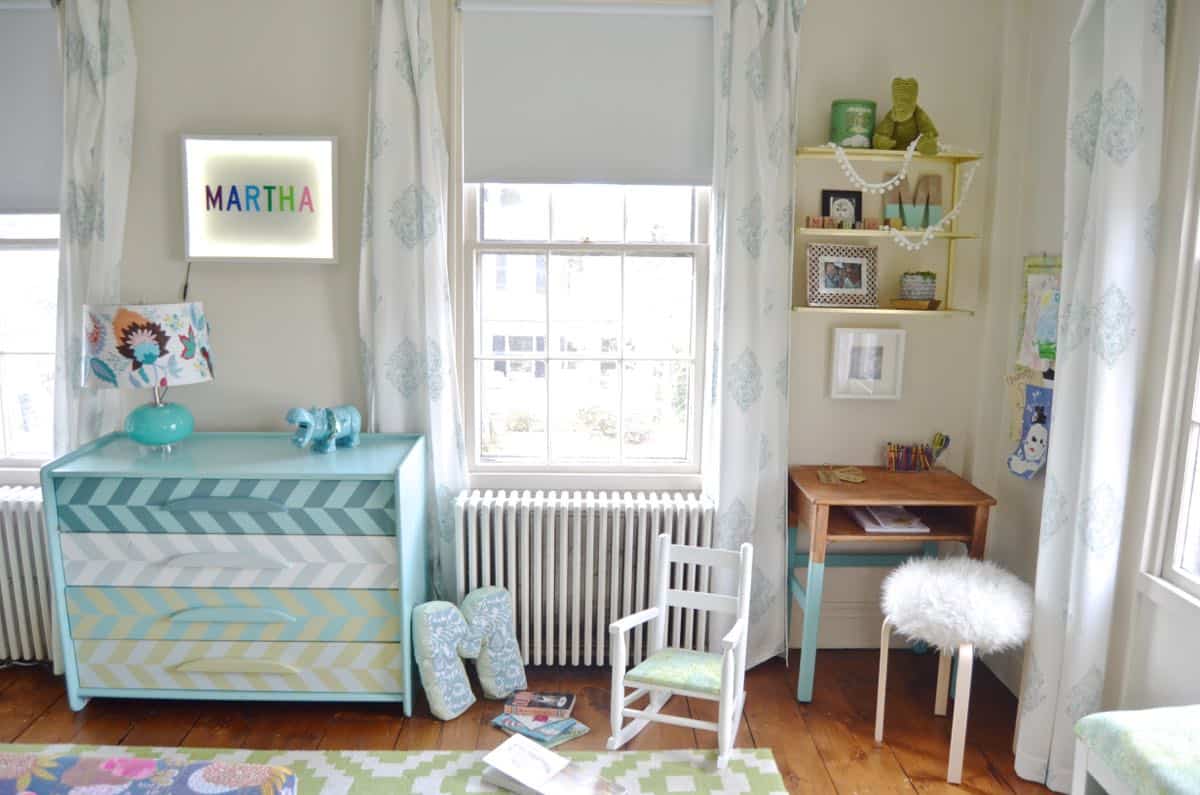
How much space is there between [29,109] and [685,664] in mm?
2945

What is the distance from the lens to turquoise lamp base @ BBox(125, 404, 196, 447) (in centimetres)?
285

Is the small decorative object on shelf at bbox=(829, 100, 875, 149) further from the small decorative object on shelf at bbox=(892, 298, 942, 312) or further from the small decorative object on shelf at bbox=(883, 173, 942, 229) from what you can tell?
the small decorative object on shelf at bbox=(892, 298, 942, 312)

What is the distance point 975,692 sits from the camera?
3137mm

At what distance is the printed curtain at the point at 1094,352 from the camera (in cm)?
229

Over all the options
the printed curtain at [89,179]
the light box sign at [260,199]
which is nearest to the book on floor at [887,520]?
the light box sign at [260,199]

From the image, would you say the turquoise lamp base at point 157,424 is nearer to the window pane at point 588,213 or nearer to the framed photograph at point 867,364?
the window pane at point 588,213

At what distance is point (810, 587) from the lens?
2965mm

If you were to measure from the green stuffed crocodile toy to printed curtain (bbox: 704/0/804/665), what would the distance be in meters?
0.33

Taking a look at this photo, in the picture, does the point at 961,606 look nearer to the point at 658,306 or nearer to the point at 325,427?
the point at 658,306

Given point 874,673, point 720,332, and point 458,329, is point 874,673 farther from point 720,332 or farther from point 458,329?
point 458,329

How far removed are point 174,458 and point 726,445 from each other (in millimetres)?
1885

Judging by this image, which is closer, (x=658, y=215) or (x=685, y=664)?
(x=685, y=664)

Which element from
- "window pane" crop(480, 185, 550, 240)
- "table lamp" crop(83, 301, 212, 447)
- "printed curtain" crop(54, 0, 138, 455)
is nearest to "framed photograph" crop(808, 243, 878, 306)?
"window pane" crop(480, 185, 550, 240)

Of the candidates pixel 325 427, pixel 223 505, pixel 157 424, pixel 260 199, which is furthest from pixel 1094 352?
pixel 157 424
